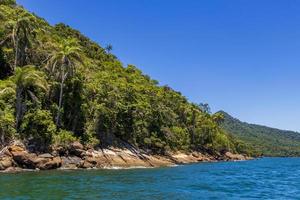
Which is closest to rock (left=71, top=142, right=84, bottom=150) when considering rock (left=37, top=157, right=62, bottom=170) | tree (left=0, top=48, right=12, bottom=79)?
rock (left=37, top=157, right=62, bottom=170)

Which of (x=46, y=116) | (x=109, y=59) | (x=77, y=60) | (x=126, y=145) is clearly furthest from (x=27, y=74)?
(x=109, y=59)

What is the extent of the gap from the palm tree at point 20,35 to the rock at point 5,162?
22.4 m

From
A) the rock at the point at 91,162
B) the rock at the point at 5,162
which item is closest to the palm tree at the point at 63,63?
the rock at the point at 91,162

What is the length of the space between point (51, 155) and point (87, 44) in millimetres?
90641

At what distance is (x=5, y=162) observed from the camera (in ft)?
196

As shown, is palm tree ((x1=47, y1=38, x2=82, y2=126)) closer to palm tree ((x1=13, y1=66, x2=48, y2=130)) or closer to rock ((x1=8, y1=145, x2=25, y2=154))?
palm tree ((x1=13, y1=66, x2=48, y2=130))

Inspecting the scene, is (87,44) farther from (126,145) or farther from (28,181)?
(28,181)

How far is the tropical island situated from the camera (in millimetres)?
67125

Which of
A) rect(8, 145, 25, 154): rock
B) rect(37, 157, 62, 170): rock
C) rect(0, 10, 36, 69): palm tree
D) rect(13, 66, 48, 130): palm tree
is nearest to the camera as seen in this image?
rect(8, 145, 25, 154): rock

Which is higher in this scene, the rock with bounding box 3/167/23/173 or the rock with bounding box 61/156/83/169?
the rock with bounding box 61/156/83/169

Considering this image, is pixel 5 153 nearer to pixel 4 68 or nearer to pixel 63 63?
pixel 63 63

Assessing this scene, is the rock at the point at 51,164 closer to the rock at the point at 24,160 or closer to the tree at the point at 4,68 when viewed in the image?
the rock at the point at 24,160

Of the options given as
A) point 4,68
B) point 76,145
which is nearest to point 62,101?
point 76,145

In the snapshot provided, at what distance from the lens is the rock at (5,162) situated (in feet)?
194
